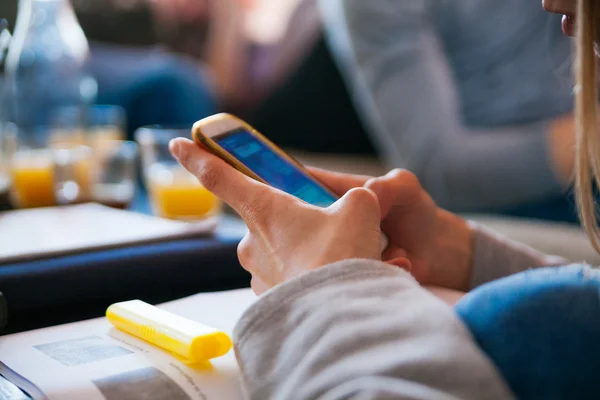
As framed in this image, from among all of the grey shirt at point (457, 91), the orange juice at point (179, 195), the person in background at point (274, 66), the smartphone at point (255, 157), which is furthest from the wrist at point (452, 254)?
the person in background at point (274, 66)

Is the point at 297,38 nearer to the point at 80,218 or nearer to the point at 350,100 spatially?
the point at 350,100

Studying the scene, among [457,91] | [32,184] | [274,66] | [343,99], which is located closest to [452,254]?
[32,184]

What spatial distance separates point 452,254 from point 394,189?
0.08 m

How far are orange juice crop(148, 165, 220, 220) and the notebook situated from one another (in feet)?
0.46

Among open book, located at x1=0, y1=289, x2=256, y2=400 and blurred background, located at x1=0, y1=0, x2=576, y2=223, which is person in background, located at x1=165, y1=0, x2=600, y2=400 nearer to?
open book, located at x1=0, y1=289, x2=256, y2=400

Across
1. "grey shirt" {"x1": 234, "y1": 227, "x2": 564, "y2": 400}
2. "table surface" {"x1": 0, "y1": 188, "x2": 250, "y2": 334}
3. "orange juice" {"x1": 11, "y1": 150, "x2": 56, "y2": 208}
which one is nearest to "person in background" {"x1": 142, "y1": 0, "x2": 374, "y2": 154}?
"orange juice" {"x1": 11, "y1": 150, "x2": 56, "y2": 208}

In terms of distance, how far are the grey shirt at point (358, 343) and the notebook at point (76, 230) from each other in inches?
9.5

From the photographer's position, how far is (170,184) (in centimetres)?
90

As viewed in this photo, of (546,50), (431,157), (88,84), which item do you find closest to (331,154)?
(431,157)

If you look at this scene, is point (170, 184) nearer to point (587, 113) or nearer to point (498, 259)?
point (498, 259)

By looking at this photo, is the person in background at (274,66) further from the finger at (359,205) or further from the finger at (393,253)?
the finger at (359,205)

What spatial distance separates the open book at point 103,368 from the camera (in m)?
0.38

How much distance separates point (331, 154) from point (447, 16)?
460 mm

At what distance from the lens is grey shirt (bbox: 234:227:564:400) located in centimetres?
32
